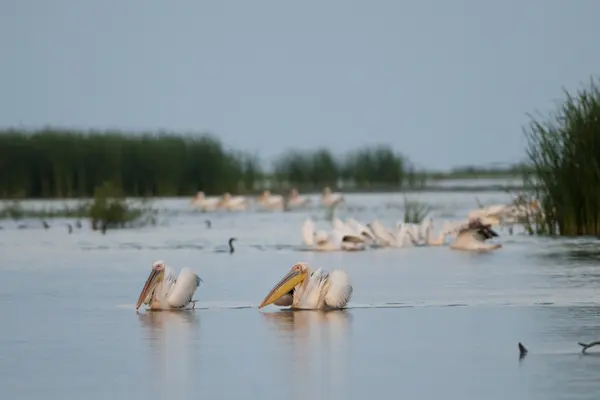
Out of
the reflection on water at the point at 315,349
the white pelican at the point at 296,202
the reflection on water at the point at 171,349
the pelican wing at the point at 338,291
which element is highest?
the white pelican at the point at 296,202

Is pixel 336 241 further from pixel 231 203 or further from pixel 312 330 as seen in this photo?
pixel 231 203

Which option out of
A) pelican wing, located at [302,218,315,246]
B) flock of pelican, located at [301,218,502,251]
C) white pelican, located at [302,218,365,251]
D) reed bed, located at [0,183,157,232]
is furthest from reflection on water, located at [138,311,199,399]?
reed bed, located at [0,183,157,232]

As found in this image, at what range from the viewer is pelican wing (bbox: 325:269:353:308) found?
1009 centimetres

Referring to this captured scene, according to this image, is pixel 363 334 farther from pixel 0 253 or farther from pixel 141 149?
pixel 141 149

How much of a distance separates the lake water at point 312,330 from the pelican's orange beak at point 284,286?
0.08m

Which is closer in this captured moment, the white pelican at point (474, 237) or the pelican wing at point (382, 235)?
the white pelican at point (474, 237)

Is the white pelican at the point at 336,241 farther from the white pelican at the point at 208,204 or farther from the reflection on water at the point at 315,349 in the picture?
the white pelican at the point at 208,204

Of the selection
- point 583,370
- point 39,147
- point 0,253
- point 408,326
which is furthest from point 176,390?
point 39,147

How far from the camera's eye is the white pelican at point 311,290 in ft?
33.2

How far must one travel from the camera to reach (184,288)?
1027cm

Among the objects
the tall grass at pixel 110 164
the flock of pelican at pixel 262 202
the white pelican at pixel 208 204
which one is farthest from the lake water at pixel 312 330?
the tall grass at pixel 110 164

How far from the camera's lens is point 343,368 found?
23.9 feet

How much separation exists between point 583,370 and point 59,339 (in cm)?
294

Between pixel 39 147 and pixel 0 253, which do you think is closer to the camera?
pixel 0 253
